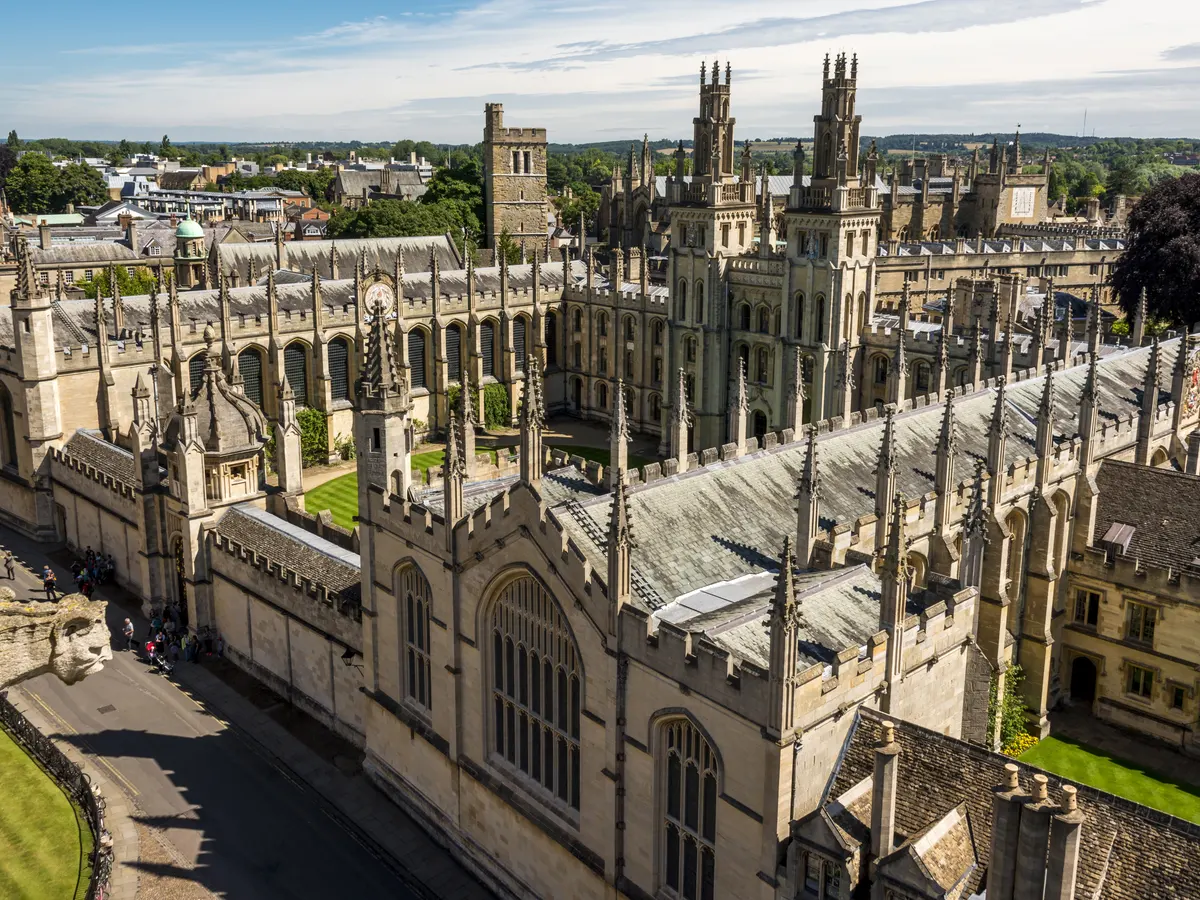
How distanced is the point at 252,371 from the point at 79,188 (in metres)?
119

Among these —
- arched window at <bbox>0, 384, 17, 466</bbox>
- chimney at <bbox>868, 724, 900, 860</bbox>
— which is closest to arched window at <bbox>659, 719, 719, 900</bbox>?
chimney at <bbox>868, 724, 900, 860</bbox>

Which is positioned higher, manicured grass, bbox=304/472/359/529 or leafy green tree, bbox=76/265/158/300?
leafy green tree, bbox=76/265/158/300

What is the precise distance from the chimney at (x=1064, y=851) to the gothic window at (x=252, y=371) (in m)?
46.2

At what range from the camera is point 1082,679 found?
99.9 ft

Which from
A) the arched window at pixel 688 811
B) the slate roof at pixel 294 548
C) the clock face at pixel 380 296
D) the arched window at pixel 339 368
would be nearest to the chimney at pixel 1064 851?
the arched window at pixel 688 811

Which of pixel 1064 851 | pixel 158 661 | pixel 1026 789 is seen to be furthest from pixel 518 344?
pixel 1064 851

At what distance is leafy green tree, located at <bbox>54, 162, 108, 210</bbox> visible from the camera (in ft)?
486

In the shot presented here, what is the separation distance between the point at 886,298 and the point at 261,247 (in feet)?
143

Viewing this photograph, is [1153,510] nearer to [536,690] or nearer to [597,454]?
[536,690]

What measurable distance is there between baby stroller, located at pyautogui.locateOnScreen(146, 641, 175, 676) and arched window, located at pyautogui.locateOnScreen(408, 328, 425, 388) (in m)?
27.7

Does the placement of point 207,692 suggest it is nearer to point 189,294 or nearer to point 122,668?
point 122,668

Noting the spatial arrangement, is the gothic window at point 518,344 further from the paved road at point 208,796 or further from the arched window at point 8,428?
the paved road at point 208,796

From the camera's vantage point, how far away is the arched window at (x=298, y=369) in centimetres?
5297

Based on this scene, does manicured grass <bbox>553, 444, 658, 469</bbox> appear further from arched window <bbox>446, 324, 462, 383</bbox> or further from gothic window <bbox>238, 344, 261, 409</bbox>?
gothic window <bbox>238, 344, 261, 409</bbox>
